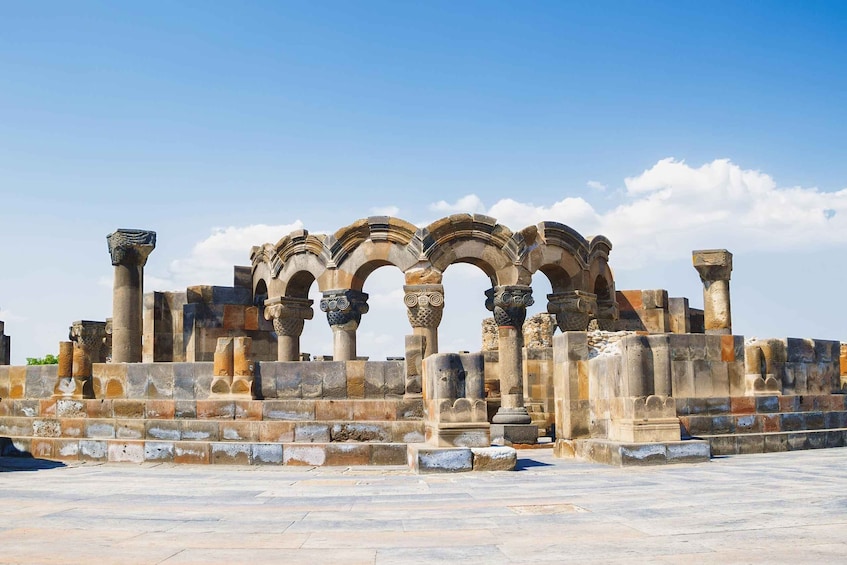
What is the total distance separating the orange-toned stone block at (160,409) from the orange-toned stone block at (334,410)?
2.23 metres

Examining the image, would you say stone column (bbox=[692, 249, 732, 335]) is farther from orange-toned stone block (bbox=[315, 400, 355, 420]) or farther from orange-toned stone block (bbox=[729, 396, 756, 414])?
orange-toned stone block (bbox=[315, 400, 355, 420])

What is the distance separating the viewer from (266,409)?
11.1 metres

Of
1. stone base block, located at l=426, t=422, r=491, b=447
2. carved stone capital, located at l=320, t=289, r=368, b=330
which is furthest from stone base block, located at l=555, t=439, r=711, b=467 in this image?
carved stone capital, located at l=320, t=289, r=368, b=330

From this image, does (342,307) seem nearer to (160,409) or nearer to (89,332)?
(160,409)

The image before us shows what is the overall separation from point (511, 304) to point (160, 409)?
284 inches

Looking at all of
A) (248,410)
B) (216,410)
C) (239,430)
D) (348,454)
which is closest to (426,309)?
(248,410)

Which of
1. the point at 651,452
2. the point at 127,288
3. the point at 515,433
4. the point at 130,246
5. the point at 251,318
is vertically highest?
the point at 130,246

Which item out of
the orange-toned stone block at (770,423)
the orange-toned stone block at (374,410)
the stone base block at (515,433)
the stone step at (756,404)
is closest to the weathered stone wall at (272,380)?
the orange-toned stone block at (374,410)

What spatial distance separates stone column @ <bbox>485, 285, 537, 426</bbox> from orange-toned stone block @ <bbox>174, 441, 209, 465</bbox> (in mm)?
5783

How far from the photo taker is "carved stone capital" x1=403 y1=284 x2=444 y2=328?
15797 mm

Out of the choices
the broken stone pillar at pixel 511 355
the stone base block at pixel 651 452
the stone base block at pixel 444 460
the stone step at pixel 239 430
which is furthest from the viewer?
the broken stone pillar at pixel 511 355

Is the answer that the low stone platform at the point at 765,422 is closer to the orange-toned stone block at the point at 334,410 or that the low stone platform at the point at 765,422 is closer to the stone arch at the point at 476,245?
the orange-toned stone block at the point at 334,410

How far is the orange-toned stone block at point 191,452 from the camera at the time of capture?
1048 cm

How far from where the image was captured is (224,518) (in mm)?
5980
